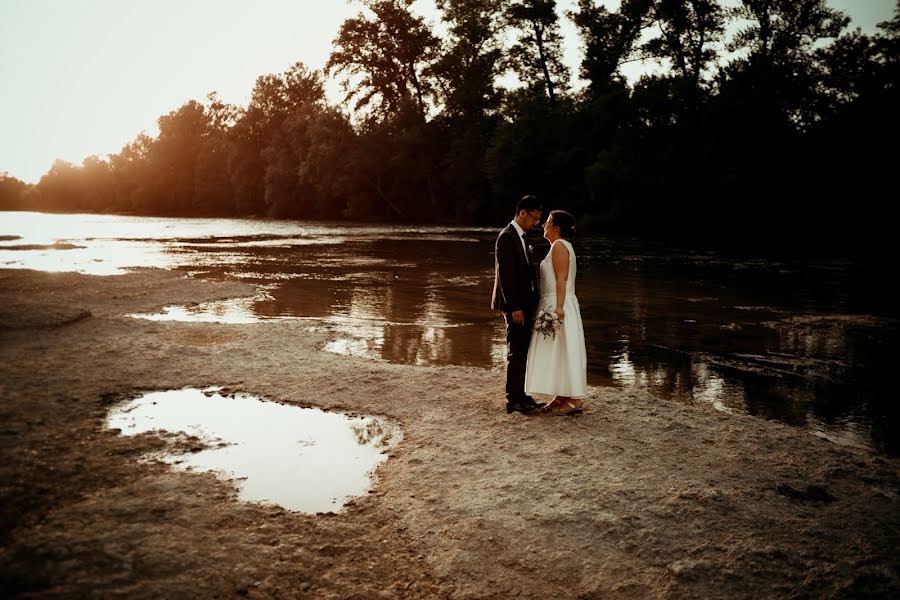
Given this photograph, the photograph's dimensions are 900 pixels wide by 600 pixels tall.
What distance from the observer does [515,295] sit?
6.38 metres

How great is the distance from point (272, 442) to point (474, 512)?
215cm

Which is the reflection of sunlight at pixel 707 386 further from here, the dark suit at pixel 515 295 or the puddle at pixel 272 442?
the puddle at pixel 272 442

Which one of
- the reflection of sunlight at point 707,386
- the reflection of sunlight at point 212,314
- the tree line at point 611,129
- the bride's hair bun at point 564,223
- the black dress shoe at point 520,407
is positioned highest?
the tree line at point 611,129

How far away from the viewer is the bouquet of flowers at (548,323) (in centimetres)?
634

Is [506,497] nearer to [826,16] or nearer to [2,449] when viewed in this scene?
[2,449]

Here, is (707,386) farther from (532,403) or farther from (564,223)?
(564,223)

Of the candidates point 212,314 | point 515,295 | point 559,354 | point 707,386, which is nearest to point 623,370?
point 707,386

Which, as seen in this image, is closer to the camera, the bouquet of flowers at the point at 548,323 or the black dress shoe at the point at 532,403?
the bouquet of flowers at the point at 548,323

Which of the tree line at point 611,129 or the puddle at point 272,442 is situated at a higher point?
the tree line at point 611,129

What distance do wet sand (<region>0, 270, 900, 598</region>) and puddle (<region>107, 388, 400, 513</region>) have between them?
18 centimetres

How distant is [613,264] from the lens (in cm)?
2491

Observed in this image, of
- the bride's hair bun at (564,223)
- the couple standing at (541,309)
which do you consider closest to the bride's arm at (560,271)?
the couple standing at (541,309)

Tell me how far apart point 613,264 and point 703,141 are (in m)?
23.1

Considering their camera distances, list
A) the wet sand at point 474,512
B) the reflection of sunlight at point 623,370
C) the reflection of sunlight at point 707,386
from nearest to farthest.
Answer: the wet sand at point 474,512 < the reflection of sunlight at point 707,386 < the reflection of sunlight at point 623,370
